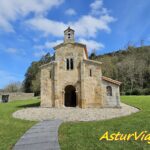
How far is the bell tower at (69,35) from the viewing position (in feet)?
88.6

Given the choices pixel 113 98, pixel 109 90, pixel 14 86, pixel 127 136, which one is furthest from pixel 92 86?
pixel 14 86

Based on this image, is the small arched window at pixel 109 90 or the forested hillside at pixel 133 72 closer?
the small arched window at pixel 109 90

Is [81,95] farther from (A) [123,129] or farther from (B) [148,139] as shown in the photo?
(B) [148,139]

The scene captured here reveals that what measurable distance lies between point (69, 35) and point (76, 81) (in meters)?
6.82

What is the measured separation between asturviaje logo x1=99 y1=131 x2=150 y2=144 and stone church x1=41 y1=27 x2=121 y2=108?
46.5 ft

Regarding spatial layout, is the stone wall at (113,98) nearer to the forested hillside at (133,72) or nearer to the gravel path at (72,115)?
the gravel path at (72,115)

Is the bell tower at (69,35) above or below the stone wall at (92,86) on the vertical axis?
above

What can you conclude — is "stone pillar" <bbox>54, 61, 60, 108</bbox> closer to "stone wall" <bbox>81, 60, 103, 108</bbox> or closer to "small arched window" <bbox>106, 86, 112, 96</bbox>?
"stone wall" <bbox>81, 60, 103, 108</bbox>

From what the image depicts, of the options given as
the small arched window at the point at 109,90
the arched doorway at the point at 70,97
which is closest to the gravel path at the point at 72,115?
the small arched window at the point at 109,90

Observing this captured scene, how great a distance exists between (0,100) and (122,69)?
112 ft

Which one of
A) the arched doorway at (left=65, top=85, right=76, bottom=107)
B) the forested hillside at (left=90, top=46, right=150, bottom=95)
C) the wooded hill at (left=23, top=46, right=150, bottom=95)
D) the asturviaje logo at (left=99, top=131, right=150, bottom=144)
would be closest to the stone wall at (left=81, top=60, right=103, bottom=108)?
the arched doorway at (left=65, top=85, right=76, bottom=107)

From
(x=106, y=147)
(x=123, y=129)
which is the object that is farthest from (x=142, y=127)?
(x=106, y=147)

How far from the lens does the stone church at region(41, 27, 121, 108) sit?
80.2 feet

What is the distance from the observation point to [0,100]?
48.2m
